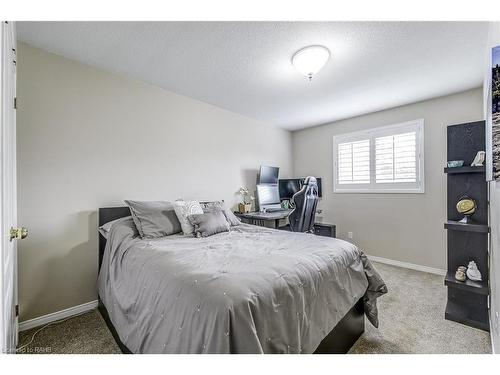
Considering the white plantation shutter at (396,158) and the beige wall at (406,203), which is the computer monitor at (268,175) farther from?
the white plantation shutter at (396,158)

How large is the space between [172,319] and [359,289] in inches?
53.4

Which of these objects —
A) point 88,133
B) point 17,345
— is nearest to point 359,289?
point 17,345

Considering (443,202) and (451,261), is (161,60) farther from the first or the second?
(443,202)

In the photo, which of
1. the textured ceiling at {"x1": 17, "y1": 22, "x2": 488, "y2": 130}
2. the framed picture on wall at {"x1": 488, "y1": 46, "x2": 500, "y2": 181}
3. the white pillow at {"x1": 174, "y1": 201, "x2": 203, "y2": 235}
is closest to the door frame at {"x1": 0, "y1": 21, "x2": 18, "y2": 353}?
the textured ceiling at {"x1": 17, "y1": 22, "x2": 488, "y2": 130}

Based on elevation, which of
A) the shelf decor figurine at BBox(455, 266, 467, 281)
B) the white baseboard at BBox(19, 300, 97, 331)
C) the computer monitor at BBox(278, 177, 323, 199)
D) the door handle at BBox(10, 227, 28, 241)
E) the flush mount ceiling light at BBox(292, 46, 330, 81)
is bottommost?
the white baseboard at BBox(19, 300, 97, 331)

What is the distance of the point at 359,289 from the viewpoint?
1716 millimetres

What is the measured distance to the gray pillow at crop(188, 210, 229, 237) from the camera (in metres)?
2.26

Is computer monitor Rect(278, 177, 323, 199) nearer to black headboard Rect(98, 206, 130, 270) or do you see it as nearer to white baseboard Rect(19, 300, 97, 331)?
black headboard Rect(98, 206, 130, 270)

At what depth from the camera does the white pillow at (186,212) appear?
90.7 inches

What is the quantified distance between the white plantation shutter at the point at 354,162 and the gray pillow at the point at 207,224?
2.70 meters

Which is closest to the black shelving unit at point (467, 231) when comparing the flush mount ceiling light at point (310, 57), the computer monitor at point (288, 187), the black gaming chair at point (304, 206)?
the black gaming chair at point (304, 206)

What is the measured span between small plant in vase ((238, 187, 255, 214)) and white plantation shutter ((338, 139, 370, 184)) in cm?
175
